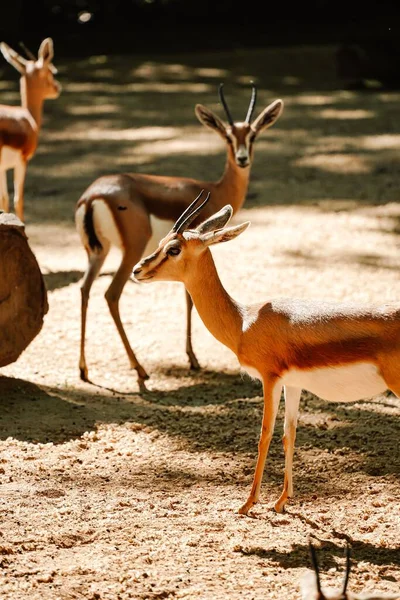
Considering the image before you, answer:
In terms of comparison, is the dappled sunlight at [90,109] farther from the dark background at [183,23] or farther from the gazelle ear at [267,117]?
the gazelle ear at [267,117]

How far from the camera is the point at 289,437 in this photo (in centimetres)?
448

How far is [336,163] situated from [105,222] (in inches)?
204

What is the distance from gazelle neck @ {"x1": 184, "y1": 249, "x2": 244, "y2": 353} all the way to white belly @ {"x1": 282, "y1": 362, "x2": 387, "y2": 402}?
1.25 feet

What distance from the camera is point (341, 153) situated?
1140 centimetres

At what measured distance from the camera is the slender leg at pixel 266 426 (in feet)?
13.9

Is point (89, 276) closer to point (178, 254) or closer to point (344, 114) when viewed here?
point (178, 254)

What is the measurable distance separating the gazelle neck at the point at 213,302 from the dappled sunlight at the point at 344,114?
8782mm

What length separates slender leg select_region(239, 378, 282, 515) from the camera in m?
4.24

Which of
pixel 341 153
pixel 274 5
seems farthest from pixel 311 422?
pixel 274 5

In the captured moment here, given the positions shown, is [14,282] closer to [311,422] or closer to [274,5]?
[311,422]

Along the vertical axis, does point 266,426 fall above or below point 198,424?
above

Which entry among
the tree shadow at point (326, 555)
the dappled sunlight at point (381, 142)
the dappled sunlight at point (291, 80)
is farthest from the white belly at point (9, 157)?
the dappled sunlight at point (291, 80)

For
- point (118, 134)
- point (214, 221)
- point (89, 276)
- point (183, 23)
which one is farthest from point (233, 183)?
point (183, 23)

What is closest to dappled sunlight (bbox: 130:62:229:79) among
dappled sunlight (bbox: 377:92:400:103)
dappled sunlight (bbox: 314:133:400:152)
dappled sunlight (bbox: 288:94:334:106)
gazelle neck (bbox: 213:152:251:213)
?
dappled sunlight (bbox: 288:94:334:106)
